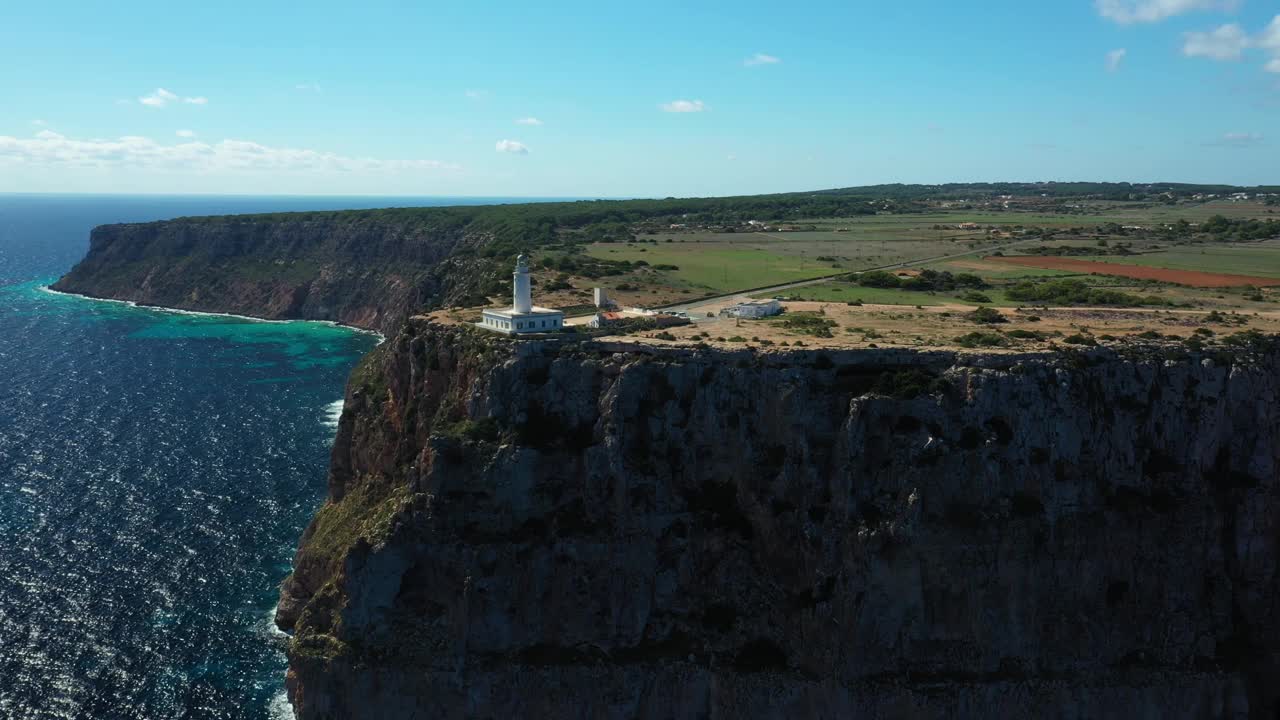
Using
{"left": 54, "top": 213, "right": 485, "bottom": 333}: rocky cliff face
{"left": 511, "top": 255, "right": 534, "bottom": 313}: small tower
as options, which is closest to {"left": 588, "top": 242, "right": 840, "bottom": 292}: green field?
{"left": 511, "top": 255, "right": 534, "bottom": 313}: small tower

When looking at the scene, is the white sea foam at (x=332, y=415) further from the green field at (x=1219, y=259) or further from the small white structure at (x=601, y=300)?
the green field at (x=1219, y=259)

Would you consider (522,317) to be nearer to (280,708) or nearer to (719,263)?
(280,708)

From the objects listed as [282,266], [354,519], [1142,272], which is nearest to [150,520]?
[354,519]

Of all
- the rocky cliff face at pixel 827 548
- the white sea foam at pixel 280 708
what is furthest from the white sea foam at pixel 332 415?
the rocky cliff face at pixel 827 548

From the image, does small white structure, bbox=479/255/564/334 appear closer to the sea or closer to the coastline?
the sea

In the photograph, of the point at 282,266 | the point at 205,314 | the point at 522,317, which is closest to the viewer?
the point at 522,317

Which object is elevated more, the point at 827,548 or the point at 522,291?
the point at 522,291
